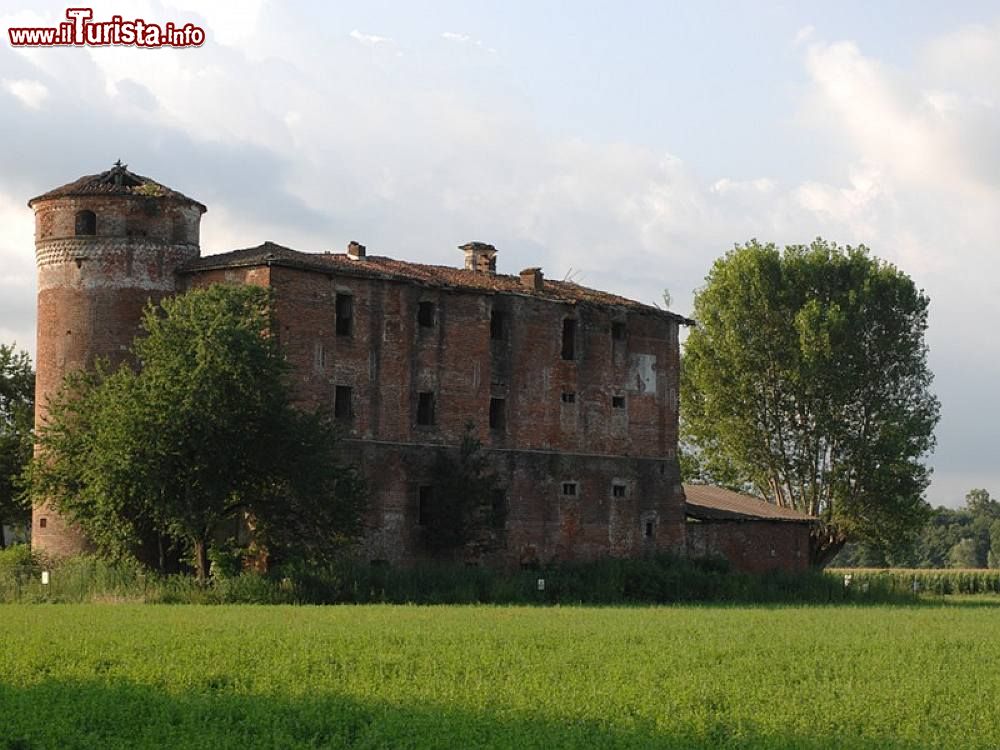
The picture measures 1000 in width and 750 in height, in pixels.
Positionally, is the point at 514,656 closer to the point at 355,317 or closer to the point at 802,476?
the point at 355,317

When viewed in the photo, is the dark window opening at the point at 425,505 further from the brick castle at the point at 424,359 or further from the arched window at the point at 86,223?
the arched window at the point at 86,223

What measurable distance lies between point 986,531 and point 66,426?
12768 centimetres

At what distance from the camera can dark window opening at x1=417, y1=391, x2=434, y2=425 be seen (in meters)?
47.8

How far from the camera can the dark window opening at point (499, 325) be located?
49969 millimetres

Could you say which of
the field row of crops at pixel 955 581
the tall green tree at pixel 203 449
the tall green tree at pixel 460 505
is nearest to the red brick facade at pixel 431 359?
the tall green tree at pixel 460 505

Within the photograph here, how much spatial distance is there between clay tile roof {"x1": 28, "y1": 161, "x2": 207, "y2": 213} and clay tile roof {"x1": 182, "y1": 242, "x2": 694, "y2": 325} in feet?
7.08

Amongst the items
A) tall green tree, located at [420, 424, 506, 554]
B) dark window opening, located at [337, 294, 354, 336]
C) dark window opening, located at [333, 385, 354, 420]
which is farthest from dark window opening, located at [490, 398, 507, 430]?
dark window opening, located at [337, 294, 354, 336]

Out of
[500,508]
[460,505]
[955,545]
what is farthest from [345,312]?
[955,545]

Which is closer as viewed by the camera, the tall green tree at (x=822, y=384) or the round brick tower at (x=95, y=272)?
the round brick tower at (x=95, y=272)

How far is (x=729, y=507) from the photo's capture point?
5728 cm

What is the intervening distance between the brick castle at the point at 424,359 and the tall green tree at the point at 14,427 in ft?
35.7

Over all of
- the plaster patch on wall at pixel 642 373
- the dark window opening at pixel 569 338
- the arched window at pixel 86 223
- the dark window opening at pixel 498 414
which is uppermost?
the arched window at pixel 86 223

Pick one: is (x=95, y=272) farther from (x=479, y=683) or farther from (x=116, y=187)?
(x=479, y=683)

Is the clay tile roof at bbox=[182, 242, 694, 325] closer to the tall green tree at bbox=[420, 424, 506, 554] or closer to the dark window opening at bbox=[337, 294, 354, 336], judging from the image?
the dark window opening at bbox=[337, 294, 354, 336]
